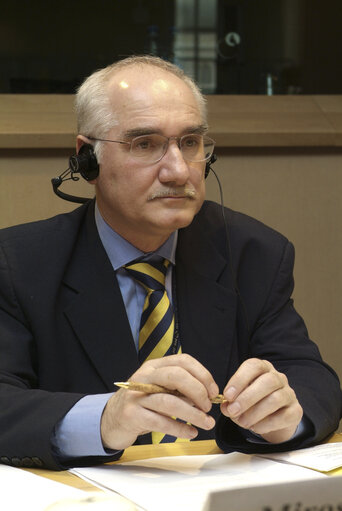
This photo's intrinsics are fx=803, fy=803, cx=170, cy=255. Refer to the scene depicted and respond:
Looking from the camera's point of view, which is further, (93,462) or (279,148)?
(279,148)

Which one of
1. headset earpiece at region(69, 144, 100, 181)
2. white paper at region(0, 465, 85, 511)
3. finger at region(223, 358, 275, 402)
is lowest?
white paper at region(0, 465, 85, 511)

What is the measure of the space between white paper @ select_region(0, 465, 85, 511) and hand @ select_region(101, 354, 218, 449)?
143mm

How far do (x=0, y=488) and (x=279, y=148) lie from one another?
1862mm

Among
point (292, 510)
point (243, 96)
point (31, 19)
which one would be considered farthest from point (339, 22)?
point (292, 510)

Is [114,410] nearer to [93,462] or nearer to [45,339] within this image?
[93,462]

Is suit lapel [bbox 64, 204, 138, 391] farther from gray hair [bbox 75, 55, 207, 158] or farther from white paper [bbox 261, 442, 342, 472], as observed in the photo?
white paper [bbox 261, 442, 342, 472]

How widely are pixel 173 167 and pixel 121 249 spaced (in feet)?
0.73

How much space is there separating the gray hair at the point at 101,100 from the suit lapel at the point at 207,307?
308 mm

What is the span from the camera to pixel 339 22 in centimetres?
304

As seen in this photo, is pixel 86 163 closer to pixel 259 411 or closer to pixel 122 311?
pixel 122 311

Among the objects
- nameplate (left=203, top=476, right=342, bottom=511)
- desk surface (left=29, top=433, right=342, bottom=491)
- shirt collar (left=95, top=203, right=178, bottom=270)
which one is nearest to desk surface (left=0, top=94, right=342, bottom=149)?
shirt collar (left=95, top=203, right=178, bottom=270)

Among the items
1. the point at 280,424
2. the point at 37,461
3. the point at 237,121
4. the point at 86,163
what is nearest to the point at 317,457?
the point at 280,424

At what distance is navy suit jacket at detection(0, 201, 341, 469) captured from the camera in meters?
1.58

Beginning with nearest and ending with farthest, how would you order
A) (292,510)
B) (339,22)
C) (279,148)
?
(292,510)
(279,148)
(339,22)
